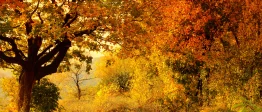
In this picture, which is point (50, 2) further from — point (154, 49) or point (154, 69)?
point (154, 69)

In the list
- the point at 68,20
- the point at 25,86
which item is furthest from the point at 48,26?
the point at 25,86

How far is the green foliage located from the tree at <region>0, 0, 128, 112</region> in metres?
3.18

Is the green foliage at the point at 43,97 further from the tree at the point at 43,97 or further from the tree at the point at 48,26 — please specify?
the tree at the point at 48,26

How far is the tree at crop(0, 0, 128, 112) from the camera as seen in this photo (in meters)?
18.4

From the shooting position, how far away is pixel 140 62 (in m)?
30.5

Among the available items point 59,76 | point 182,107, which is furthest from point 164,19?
point 59,76

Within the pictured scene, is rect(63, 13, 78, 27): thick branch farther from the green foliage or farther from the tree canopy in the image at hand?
the green foliage

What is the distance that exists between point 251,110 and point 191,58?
19573mm

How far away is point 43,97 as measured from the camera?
86.2 feet

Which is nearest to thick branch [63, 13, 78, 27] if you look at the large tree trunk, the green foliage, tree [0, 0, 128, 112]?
tree [0, 0, 128, 112]

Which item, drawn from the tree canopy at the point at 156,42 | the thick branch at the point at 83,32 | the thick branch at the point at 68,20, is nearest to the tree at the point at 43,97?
the tree canopy at the point at 156,42

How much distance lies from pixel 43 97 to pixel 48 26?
953 cm

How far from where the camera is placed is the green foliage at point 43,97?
2616 centimetres

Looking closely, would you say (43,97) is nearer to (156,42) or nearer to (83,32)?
(83,32)
